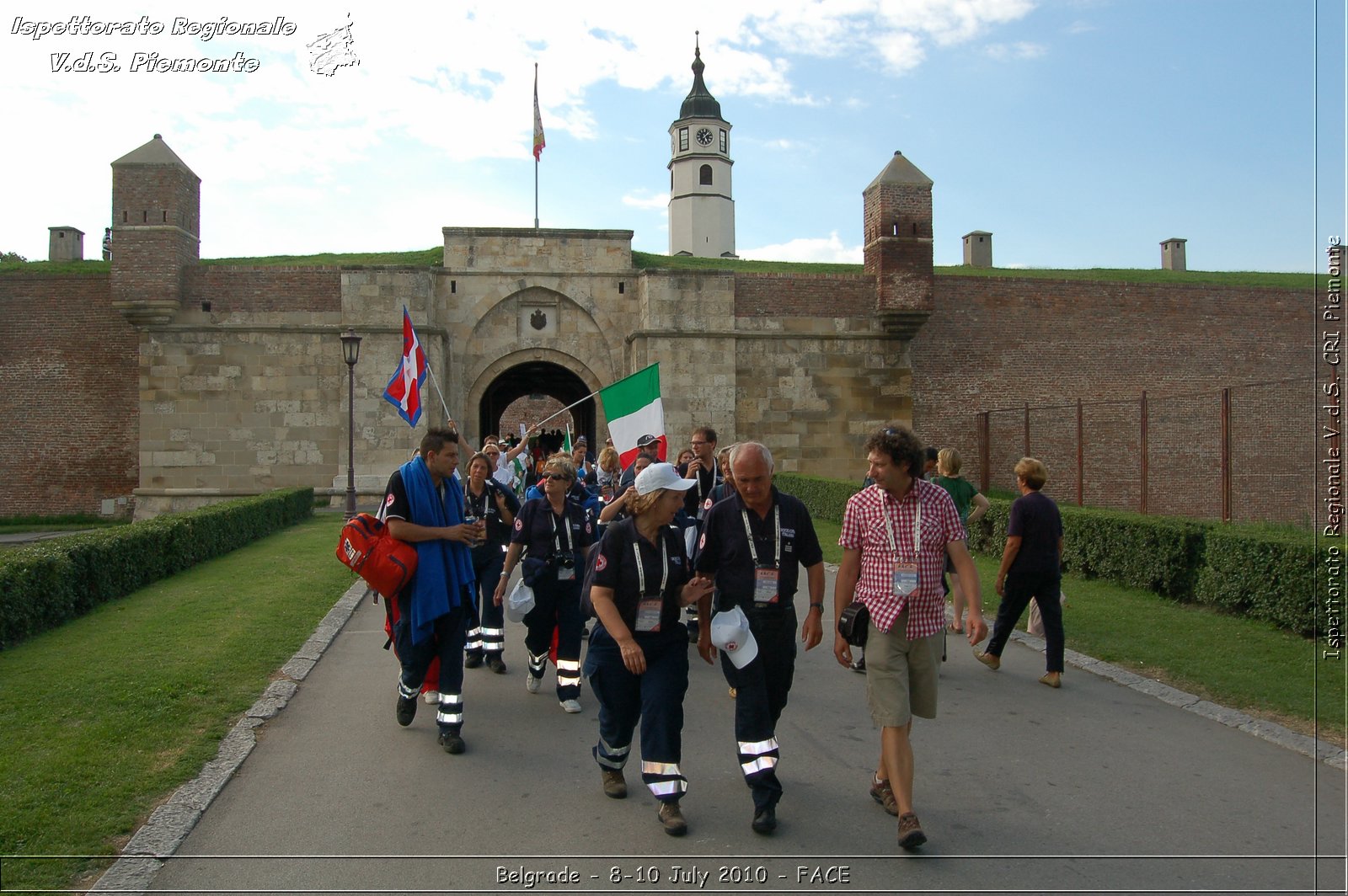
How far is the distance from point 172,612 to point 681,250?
55.2m

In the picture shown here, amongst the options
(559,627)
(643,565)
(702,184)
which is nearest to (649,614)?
(643,565)

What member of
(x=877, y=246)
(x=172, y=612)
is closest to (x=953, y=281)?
(x=877, y=246)

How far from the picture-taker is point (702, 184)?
62344 millimetres

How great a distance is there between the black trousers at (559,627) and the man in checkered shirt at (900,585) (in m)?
2.49

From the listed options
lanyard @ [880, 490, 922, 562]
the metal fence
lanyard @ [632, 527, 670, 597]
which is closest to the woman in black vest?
lanyard @ [632, 527, 670, 597]

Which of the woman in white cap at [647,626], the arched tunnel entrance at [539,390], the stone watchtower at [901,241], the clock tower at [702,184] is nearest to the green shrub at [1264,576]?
the woman in white cap at [647,626]

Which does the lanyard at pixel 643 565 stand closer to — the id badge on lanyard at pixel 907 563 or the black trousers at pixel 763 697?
the black trousers at pixel 763 697

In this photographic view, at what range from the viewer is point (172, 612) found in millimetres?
9531

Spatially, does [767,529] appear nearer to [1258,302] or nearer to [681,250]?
[1258,302]

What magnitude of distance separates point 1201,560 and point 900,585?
24.2 feet

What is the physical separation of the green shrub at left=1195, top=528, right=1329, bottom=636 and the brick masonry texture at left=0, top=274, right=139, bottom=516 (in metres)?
22.1

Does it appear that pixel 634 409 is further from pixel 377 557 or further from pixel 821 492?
pixel 821 492

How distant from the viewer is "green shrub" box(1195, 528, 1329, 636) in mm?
8594

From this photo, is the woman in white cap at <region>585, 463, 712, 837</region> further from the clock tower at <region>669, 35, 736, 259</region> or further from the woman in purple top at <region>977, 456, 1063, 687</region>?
the clock tower at <region>669, 35, 736, 259</region>
